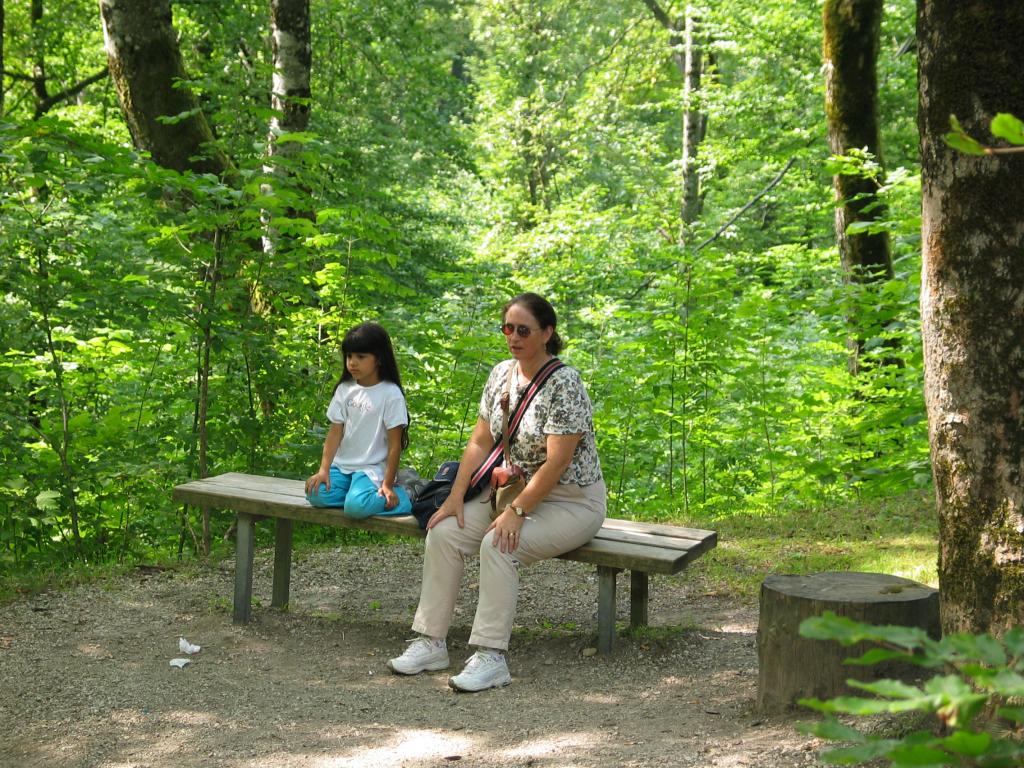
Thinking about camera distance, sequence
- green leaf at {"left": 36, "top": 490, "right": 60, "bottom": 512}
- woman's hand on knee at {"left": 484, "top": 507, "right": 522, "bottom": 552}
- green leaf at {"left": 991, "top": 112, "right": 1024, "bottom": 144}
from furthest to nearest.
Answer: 1. green leaf at {"left": 36, "top": 490, "right": 60, "bottom": 512}
2. woman's hand on knee at {"left": 484, "top": 507, "right": 522, "bottom": 552}
3. green leaf at {"left": 991, "top": 112, "right": 1024, "bottom": 144}

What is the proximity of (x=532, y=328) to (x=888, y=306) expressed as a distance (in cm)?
405

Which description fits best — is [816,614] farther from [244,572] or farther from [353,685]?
[244,572]

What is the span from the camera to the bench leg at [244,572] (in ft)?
17.2

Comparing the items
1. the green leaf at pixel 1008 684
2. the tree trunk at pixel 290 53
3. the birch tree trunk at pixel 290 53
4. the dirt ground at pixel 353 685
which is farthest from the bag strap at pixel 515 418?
the tree trunk at pixel 290 53

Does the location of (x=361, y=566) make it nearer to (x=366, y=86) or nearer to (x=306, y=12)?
(x=306, y=12)

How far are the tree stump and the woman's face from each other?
140 centimetres

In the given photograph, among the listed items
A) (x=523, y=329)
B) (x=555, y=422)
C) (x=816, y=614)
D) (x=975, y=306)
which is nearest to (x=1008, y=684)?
(x=975, y=306)

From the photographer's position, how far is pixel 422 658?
4.54m

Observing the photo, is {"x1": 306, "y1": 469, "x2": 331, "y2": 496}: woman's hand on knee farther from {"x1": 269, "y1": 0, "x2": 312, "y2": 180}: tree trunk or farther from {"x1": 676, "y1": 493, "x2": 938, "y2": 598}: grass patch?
{"x1": 269, "y1": 0, "x2": 312, "y2": 180}: tree trunk

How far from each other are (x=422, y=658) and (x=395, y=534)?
2.52ft

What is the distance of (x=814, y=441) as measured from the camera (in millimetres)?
8531

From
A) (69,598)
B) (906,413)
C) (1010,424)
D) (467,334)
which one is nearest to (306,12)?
(467,334)

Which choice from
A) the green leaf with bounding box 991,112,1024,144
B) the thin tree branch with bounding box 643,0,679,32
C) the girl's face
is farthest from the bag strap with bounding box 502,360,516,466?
the thin tree branch with bounding box 643,0,679,32

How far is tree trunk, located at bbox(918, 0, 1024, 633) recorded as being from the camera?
274 centimetres
